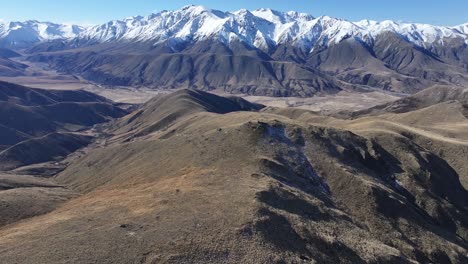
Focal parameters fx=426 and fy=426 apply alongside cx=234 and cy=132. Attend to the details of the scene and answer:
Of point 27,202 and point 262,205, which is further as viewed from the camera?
point 27,202

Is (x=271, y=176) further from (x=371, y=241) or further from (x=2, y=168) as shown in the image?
(x=2, y=168)

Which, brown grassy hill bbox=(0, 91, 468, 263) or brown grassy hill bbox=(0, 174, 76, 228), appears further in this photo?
brown grassy hill bbox=(0, 174, 76, 228)

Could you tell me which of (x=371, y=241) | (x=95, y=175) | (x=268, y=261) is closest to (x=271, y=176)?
(x=371, y=241)

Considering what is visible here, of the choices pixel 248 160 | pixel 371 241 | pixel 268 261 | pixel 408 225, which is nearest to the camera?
pixel 268 261

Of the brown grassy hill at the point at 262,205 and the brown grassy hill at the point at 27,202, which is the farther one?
the brown grassy hill at the point at 27,202

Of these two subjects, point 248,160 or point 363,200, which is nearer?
point 363,200

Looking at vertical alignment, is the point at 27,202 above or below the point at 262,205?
below

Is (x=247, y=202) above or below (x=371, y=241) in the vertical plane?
above

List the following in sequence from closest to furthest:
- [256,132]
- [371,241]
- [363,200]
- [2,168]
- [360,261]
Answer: [360,261]
[371,241]
[363,200]
[256,132]
[2,168]
